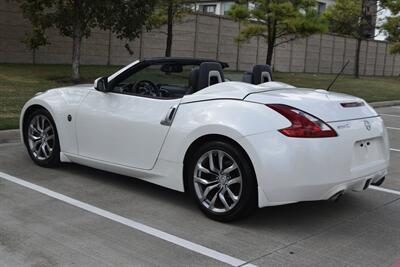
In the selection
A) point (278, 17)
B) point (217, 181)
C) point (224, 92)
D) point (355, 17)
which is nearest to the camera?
point (217, 181)

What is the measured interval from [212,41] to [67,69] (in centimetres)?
1095

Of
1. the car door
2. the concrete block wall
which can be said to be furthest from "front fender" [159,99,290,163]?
the concrete block wall

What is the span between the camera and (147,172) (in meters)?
5.08

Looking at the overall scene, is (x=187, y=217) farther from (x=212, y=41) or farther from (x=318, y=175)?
(x=212, y=41)

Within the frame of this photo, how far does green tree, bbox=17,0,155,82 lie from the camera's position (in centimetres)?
1485

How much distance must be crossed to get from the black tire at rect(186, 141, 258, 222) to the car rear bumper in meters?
0.09

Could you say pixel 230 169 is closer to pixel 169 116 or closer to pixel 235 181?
pixel 235 181

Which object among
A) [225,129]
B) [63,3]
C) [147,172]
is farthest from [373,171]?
[63,3]

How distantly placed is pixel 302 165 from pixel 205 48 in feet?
78.1

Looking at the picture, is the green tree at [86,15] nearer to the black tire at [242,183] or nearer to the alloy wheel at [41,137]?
the alloy wheel at [41,137]

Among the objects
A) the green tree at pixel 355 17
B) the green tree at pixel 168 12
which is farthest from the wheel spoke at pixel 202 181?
the green tree at pixel 355 17

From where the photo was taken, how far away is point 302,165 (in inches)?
164

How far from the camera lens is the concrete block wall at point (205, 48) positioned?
62.1 feet

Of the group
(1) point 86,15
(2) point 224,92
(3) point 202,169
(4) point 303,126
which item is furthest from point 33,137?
(1) point 86,15
